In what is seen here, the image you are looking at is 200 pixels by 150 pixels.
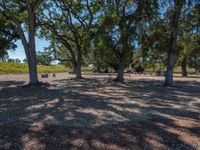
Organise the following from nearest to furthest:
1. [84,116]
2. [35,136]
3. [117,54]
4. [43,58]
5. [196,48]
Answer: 1. [35,136]
2. [84,116]
3. [117,54]
4. [196,48]
5. [43,58]

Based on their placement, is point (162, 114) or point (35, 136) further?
point (162, 114)

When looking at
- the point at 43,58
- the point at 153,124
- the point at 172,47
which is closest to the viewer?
the point at 153,124

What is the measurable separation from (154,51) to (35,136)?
14381mm

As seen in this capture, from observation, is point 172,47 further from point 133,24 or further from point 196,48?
point 196,48

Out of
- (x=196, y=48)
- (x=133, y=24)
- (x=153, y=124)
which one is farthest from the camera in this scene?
(x=196, y=48)

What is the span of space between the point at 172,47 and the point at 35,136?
525 inches

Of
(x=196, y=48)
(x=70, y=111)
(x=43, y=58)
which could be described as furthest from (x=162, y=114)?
(x=43, y=58)

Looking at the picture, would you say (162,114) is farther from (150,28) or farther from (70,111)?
(150,28)

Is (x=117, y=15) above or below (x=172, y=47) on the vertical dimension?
above

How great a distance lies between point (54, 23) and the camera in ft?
77.2

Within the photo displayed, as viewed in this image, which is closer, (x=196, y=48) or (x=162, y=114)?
(x=162, y=114)

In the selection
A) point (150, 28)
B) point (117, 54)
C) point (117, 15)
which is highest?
point (117, 15)

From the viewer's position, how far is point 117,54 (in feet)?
65.9

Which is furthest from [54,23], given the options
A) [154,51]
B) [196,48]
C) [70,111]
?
[70,111]
